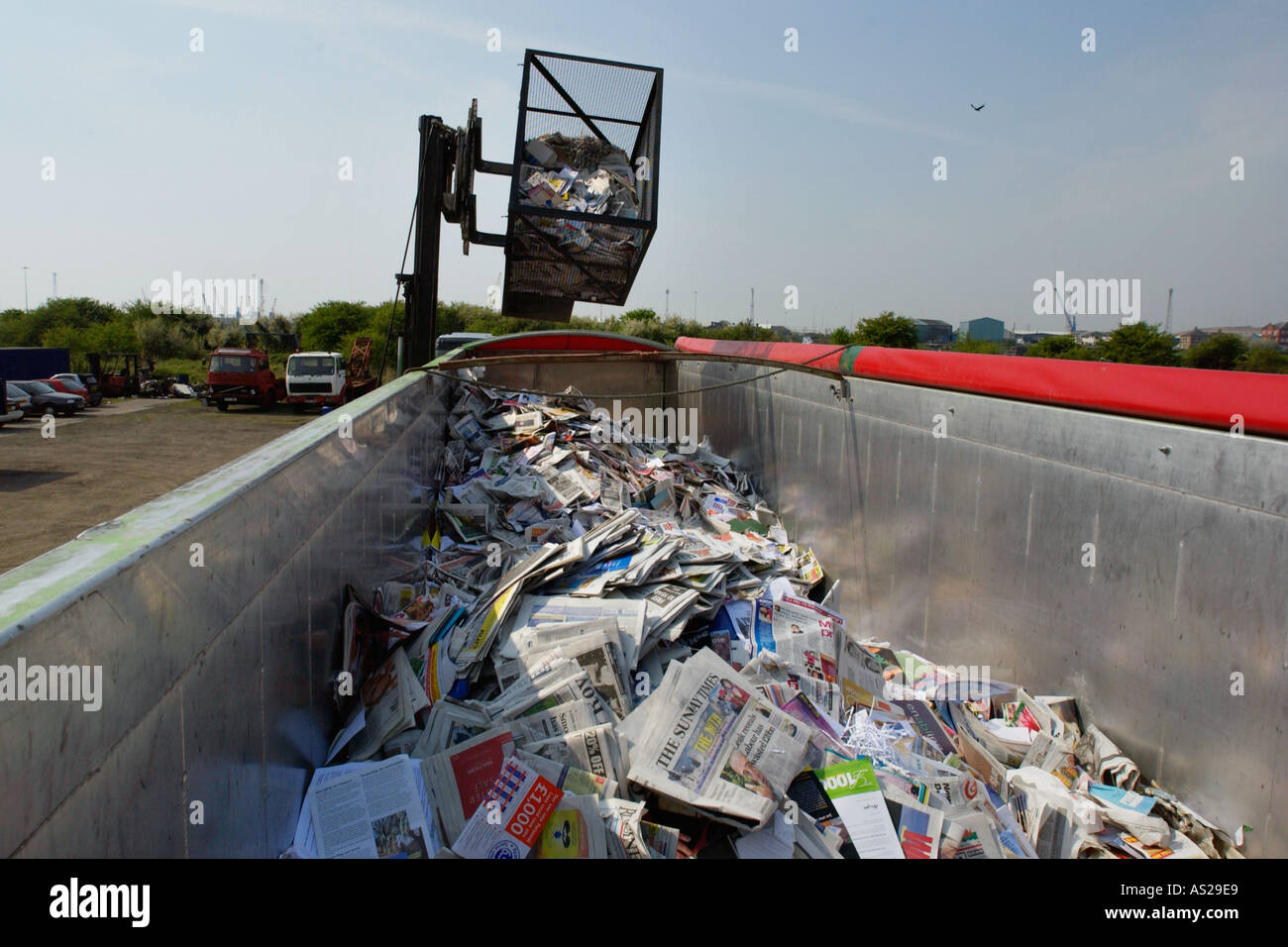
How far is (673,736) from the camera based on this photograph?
243 cm

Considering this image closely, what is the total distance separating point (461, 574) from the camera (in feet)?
14.1

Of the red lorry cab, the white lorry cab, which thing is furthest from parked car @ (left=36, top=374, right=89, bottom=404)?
the white lorry cab

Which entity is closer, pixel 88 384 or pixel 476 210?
pixel 476 210

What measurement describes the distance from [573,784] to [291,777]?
758 mm

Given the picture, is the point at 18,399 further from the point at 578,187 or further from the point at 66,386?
the point at 578,187

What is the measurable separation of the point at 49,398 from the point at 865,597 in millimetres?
27715

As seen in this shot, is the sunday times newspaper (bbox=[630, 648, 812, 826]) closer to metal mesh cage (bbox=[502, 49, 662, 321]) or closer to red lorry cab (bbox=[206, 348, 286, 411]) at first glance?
metal mesh cage (bbox=[502, 49, 662, 321])

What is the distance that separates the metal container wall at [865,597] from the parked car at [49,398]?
83.1 feet

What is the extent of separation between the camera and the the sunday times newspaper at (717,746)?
7.51 ft

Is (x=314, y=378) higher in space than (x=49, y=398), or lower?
higher

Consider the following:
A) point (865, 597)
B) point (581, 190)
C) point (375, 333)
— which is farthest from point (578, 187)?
point (375, 333)

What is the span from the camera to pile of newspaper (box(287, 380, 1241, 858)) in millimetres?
2166

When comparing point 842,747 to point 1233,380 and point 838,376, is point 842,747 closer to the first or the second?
point 1233,380

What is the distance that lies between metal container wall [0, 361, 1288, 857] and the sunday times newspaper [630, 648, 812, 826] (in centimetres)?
101
